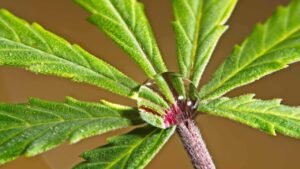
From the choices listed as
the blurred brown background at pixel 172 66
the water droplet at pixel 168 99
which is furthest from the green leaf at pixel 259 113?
the blurred brown background at pixel 172 66

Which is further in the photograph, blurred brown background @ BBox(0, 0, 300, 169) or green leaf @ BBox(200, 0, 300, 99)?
blurred brown background @ BBox(0, 0, 300, 169)

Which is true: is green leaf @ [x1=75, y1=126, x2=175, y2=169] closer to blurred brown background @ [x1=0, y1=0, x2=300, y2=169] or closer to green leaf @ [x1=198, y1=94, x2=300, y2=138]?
green leaf @ [x1=198, y1=94, x2=300, y2=138]

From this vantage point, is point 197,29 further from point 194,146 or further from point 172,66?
point 172,66

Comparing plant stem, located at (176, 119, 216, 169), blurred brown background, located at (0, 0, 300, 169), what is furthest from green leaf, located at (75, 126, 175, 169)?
blurred brown background, located at (0, 0, 300, 169)

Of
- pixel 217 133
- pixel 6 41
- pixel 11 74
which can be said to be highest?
pixel 11 74

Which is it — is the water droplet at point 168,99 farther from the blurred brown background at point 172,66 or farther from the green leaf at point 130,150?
the blurred brown background at point 172,66

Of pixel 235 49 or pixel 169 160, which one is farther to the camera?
pixel 169 160

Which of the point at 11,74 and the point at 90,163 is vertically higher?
the point at 11,74

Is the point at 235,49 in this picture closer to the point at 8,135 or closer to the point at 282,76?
the point at 8,135

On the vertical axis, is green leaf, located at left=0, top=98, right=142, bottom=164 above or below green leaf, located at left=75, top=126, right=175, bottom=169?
above

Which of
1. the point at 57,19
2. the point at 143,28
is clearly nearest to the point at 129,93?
the point at 143,28
